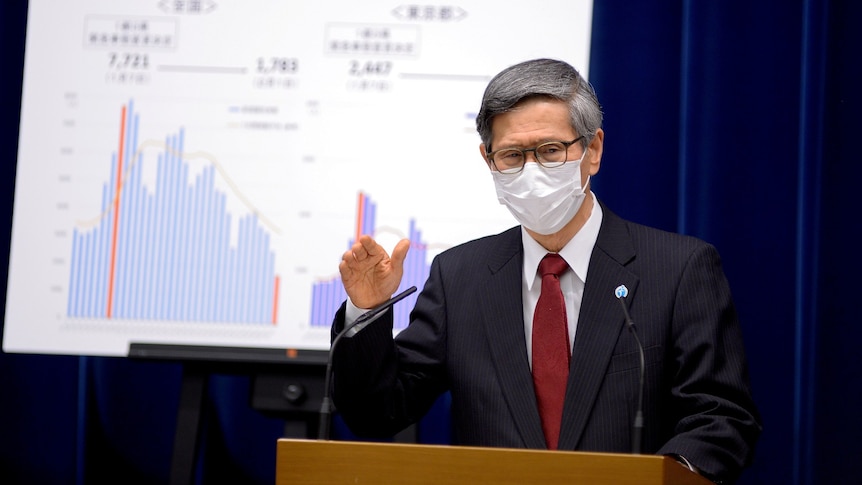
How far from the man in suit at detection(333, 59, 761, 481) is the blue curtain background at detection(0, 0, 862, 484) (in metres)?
0.77

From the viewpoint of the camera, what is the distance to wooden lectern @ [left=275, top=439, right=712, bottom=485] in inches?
52.5

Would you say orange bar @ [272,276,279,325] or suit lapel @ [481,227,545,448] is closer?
suit lapel @ [481,227,545,448]

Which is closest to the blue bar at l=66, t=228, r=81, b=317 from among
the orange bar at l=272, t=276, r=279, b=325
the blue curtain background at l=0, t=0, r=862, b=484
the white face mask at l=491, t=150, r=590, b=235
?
the orange bar at l=272, t=276, r=279, b=325

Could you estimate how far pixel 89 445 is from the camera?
10.5 ft

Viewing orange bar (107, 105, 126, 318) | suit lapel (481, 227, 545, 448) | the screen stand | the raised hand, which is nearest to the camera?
the raised hand

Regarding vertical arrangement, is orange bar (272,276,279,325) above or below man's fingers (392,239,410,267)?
below

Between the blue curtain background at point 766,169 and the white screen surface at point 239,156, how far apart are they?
0.31 meters

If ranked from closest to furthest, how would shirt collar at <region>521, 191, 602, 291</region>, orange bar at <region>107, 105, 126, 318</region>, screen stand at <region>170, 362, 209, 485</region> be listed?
shirt collar at <region>521, 191, 602, 291</region> → screen stand at <region>170, 362, 209, 485</region> → orange bar at <region>107, 105, 126, 318</region>

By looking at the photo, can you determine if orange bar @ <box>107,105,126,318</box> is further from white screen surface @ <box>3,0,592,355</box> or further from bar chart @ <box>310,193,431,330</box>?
bar chart @ <box>310,193,431,330</box>

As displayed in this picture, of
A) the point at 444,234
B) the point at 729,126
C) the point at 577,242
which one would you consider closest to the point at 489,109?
the point at 577,242

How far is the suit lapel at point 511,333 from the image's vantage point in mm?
1905

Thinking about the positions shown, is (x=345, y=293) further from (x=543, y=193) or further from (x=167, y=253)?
(x=543, y=193)

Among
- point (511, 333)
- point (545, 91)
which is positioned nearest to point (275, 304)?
point (511, 333)

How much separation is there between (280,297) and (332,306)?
0.46 feet
